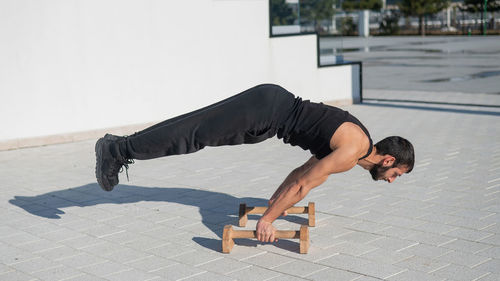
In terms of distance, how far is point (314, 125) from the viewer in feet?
15.5

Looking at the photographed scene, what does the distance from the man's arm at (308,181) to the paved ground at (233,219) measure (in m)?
0.27

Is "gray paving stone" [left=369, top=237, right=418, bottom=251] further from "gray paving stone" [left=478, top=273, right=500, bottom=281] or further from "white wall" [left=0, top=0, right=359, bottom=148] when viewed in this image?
"white wall" [left=0, top=0, right=359, bottom=148]

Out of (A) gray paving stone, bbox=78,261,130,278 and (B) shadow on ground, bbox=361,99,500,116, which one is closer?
(A) gray paving stone, bbox=78,261,130,278

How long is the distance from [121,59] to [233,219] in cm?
523

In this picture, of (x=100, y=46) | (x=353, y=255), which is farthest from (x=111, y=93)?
(x=353, y=255)

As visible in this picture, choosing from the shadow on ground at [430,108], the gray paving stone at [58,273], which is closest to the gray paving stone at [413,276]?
the gray paving stone at [58,273]

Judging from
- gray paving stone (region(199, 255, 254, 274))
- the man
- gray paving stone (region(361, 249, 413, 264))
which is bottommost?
gray paving stone (region(361, 249, 413, 264))

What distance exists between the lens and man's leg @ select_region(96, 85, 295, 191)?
15.5 ft

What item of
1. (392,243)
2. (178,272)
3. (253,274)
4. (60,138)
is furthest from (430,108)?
(178,272)

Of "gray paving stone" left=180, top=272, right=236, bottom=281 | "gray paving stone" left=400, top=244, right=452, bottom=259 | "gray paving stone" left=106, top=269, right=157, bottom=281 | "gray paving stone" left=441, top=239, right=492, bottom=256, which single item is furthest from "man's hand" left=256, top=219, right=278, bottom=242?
"gray paving stone" left=441, top=239, right=492, bottom=256

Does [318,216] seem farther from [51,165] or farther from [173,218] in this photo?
[51,165]

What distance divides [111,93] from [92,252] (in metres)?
5.62

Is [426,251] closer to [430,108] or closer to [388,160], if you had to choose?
[388,160]

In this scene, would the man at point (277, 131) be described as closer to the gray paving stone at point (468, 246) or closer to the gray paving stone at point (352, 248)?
the gray paving stone at point (352, 248)
